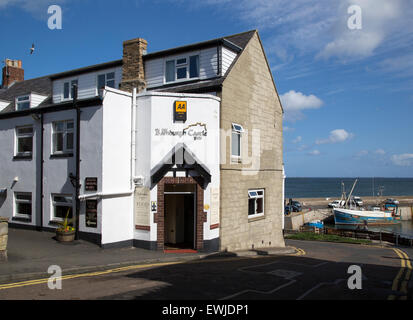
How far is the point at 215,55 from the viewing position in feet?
53.8

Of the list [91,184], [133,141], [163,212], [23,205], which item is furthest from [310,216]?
[91,184]

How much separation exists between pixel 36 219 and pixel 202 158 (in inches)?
347

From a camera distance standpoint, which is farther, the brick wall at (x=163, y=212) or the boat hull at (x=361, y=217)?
the boat hull at (x=361, y=217)

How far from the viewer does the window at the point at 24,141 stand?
674 inches

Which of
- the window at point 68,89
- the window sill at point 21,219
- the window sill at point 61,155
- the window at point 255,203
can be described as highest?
the window at point 68,89

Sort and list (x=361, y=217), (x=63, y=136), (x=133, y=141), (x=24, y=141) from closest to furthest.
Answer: (x=133, y=141), (x=63, y=136), (x=24, y=141), (x=361, y=217)

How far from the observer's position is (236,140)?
16.6 metres

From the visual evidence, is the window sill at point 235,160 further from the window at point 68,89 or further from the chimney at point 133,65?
the window at point 68,89

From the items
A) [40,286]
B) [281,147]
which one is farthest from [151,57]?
[40,286]

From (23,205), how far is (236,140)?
11.5 m

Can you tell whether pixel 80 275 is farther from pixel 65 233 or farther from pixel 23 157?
pixel 23 157

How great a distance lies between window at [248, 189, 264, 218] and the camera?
17869mm

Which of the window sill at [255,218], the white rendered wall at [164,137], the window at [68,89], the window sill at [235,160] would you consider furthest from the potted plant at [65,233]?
the window at [68,89]

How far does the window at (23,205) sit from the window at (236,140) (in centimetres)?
1040
